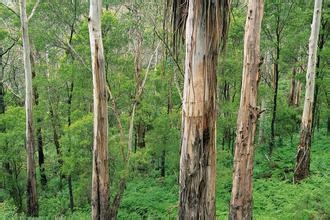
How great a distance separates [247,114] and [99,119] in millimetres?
4046

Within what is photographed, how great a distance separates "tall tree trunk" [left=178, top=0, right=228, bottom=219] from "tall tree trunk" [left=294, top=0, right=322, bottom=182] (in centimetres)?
1176

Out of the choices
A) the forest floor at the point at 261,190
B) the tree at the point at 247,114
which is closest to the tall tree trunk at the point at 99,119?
the forest floor at the point at 261,190

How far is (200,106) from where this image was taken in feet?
10.2

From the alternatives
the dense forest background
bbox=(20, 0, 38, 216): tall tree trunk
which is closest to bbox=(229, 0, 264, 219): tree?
the dense forest background

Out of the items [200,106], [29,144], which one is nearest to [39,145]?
[29,144]

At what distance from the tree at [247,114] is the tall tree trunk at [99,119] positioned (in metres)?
3.66

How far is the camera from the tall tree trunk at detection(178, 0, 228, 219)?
311 cm

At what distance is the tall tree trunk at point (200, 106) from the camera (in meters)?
3.11

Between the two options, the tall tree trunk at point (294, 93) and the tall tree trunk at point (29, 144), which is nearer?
the tall tree trunk at point (29, 144)

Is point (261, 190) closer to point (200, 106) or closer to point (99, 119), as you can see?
point (99, 119)

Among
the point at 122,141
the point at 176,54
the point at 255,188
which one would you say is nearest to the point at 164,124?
the point at 122,141

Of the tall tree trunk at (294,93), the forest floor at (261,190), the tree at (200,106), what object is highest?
the tree at (200,106)

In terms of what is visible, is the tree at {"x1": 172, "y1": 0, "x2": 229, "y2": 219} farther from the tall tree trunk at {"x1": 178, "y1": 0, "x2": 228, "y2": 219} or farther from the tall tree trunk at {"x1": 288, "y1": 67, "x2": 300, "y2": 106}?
the tall tree trunk at {"x1": 288, "y1": 67, "x2": 300, "y2": 106}

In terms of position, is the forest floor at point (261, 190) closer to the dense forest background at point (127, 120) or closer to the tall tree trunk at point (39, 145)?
the dense forest background at point (127, 120)
